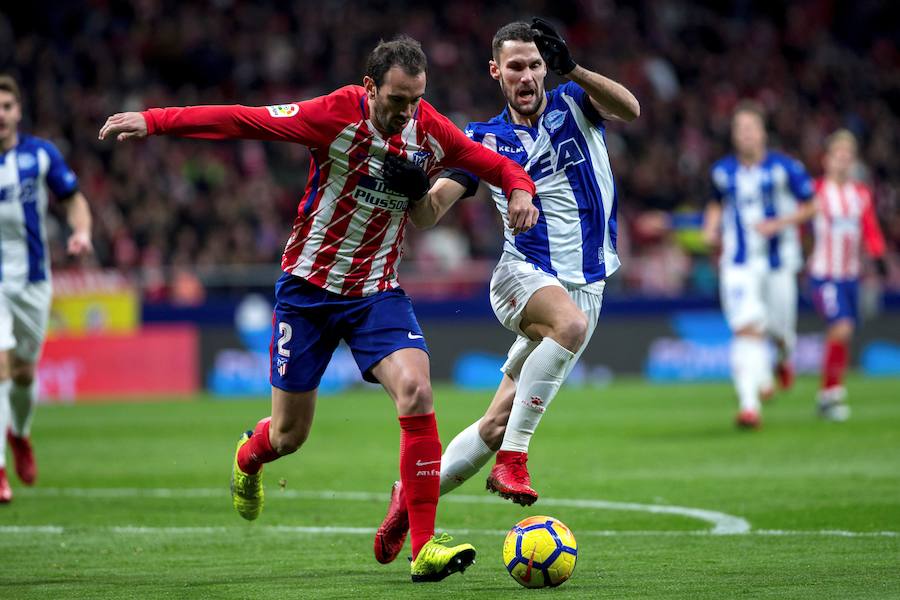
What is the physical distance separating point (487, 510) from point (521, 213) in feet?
9.83

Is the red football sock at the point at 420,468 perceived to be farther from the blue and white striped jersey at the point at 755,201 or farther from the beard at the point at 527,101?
the blue and white striped jersey at the point at 755,201

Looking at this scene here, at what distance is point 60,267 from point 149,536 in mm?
12129

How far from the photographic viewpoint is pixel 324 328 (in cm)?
647

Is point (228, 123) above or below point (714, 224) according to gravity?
above

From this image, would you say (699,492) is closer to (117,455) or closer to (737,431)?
(737,431)

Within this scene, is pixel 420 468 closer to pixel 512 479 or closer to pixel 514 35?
pixel 512 479

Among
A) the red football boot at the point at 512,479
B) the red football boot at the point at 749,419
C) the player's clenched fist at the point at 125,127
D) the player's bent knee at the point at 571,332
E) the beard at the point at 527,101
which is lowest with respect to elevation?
the red football boot at the point at 749,419

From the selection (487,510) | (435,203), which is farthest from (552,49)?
(487,510)

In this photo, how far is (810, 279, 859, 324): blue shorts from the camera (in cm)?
1428

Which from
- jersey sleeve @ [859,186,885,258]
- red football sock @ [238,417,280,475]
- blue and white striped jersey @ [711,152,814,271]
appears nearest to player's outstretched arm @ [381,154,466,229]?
red football sock @ [238,417,280,475]

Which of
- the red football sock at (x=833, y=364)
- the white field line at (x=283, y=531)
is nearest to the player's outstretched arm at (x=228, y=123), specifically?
the white field line at (x=283, y=531)

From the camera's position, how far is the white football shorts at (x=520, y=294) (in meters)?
6.88

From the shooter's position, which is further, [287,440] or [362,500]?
[362,500]

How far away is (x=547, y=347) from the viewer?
6.58 meters
